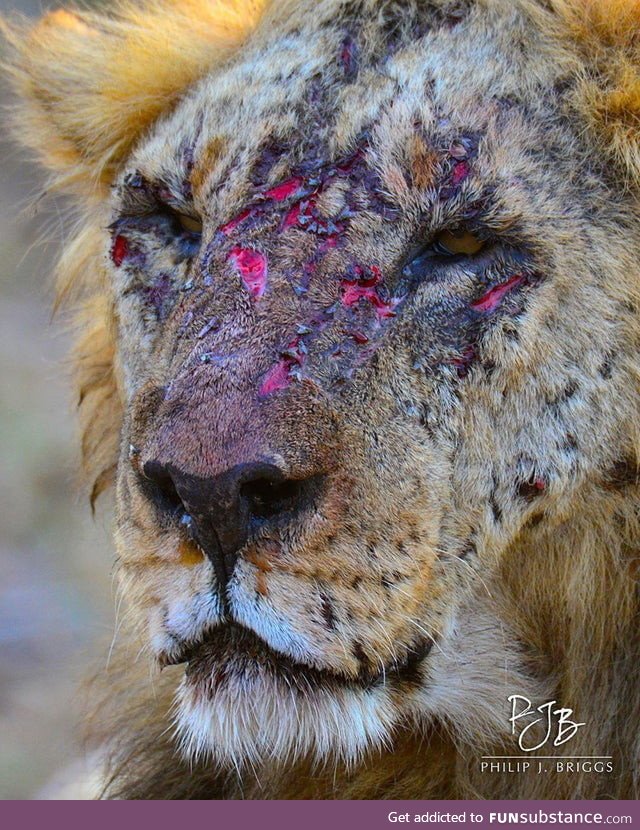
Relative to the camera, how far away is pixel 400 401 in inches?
91.1

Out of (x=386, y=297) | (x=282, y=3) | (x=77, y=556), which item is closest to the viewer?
(x=386, y=297)

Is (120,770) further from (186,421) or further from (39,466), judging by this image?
(39,466)

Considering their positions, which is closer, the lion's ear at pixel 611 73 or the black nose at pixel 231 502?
the black nose at pixel 231 502

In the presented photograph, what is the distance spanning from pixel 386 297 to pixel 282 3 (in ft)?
2.89

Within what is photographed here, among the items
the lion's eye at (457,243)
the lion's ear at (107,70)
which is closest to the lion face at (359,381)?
the lion's eye at (457,243)

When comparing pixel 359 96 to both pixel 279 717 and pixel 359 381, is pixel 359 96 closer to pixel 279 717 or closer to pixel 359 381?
pixel 359 381

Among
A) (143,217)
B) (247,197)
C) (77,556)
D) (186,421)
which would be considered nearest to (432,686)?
(186,421)

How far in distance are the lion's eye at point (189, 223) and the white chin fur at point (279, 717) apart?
1.01 meters

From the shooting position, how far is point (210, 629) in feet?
7.08

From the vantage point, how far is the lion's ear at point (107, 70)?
302 centimetres

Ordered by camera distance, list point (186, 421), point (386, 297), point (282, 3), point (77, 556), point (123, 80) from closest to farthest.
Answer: point (186, 421) → point (386, 297) → point (282, 3) → point (123, 80) → point (77, 556)

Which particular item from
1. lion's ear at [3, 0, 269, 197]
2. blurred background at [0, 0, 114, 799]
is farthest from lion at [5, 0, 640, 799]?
blurred background at [0, 0, 114, 799]

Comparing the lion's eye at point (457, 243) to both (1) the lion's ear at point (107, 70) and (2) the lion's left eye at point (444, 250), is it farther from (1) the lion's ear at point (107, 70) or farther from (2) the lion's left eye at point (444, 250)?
(1) the lion's ear at point (107, 70)

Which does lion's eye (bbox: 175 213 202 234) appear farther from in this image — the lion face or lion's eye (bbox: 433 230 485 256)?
lion's eye (bbox: 433 230 485 256)
